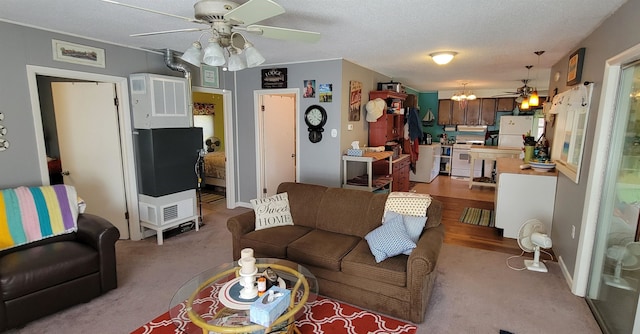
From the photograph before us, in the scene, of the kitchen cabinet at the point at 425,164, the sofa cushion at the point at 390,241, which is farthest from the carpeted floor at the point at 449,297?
the kitchen cabinet at the point at 425,164

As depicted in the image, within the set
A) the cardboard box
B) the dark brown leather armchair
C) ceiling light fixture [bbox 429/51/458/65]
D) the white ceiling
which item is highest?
the white ceiling

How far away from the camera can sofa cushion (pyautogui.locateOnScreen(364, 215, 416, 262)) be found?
2542 mm

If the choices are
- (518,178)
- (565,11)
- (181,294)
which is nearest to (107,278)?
(181,294)

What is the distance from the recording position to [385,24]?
2785mm

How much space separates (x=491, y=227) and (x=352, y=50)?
3.11 meters

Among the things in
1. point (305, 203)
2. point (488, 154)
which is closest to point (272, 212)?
point (305, 203)

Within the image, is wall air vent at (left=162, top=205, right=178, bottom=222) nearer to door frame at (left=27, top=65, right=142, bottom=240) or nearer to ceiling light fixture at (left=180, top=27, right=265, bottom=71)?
door frame at (left=27, top=65, right=142, bottom=240)

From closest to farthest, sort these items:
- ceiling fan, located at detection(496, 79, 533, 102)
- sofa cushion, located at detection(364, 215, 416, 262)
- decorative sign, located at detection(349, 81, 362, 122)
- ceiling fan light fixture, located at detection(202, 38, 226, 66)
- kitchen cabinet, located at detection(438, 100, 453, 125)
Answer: ceiling fan light fixture, located at detection(202, 38, 226, 66), sofa cushion, located at detection(364, 215, 416, 262), decorative sign, located at detection(349, 81, 362, 122), ceiling fan, located at detection(496, 79, 533, 102), kitchen cabinet, located at detection(438, 100, 453, 125)

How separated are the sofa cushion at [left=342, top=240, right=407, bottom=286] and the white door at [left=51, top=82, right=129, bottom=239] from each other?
3073 millimetres

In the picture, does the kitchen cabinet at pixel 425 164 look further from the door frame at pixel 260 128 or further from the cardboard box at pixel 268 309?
the cardboard box at pixel 268 309

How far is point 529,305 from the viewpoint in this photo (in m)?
2.64

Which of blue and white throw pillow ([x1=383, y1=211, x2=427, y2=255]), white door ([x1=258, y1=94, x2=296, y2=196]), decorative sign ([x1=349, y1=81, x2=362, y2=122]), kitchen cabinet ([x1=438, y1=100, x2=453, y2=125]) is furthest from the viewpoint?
kitchen cabinet ([x1=438, y1=100, x2=453, y2=125])

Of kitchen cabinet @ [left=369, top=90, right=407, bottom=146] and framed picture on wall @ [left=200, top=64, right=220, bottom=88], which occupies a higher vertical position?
framed picture on wall @ [left=200, top=64, right=220, bottom=88]

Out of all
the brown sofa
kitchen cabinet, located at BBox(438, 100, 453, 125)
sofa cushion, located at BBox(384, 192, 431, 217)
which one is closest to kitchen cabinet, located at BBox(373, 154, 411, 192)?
the brown sofa
